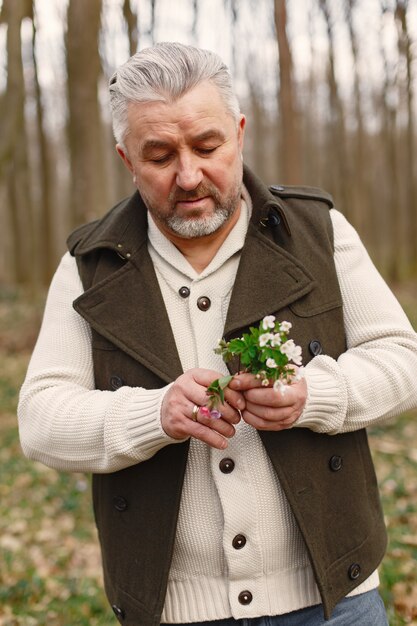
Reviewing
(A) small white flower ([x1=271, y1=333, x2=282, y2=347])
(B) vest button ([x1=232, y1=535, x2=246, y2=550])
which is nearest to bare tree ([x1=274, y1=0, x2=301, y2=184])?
(B) vest button ([x1=232, y1=535, x2=246, y2=550])

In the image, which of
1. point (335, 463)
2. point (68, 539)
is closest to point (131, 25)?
point (68, 539)

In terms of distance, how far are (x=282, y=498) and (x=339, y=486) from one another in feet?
0.61

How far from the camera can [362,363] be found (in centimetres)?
206

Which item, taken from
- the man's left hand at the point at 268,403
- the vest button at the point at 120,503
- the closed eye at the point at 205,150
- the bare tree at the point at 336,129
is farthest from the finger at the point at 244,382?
the bare tree at the point at 336,129

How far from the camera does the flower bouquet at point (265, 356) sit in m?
1.67

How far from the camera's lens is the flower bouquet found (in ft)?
5.48

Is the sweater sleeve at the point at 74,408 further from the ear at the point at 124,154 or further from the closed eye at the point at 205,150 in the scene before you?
the closed eye at the point at 205,150

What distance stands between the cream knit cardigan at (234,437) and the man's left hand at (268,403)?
96mm

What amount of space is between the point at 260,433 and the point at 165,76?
42.7 inches

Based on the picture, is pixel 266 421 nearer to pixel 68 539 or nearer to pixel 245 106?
pixel 68 539

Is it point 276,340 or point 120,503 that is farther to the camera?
point 120,503

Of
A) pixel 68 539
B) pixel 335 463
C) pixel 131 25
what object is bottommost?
pixel 68 539

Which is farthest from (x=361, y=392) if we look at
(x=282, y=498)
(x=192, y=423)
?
(x=192, y=423)

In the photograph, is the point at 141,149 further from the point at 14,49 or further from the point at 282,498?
the point at 14,49
